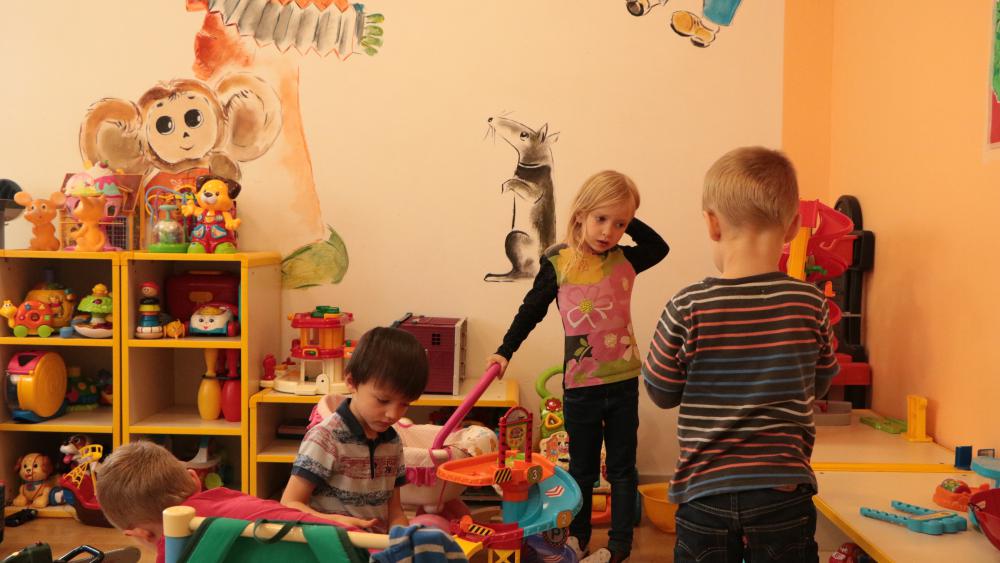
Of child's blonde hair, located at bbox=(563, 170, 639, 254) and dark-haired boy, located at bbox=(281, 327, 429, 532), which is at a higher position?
child's blonde hair, located at bbox=(563, 170, 639, 254)

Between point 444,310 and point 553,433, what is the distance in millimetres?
685

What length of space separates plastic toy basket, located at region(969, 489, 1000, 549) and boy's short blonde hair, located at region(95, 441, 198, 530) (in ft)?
5.37

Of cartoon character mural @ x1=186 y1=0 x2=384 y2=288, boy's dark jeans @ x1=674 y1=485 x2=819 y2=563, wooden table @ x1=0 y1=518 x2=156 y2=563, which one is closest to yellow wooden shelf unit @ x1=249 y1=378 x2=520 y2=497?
wooden table @ x1=0 y1=518 x2=156 y2=563

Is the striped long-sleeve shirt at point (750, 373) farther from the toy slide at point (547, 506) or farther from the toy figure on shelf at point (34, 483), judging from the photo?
the toy figure on shelf at point (34, 483)

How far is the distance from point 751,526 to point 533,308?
4.01 feet

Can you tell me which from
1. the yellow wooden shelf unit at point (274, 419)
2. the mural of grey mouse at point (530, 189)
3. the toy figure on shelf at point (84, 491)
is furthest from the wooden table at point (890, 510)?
the toy figure on shelf at point (84, 491)

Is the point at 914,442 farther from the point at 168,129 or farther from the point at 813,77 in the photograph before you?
the point at 168,129

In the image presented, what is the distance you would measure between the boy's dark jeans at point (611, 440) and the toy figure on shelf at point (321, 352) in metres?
0.98

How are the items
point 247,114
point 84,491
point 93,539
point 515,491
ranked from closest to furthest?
point 515,491 → point 93,539 → point 84,491 → point 247,114

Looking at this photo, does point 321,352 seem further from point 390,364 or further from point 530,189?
point 390,364

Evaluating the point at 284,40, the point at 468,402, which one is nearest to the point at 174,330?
the point at 284,40

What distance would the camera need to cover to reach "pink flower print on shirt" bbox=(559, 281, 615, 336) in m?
2.72

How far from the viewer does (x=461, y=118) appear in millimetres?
3633

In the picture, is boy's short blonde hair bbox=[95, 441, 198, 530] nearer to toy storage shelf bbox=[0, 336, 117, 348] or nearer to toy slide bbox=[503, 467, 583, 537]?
toy slide bbox=[503, 467, 583, 537]
